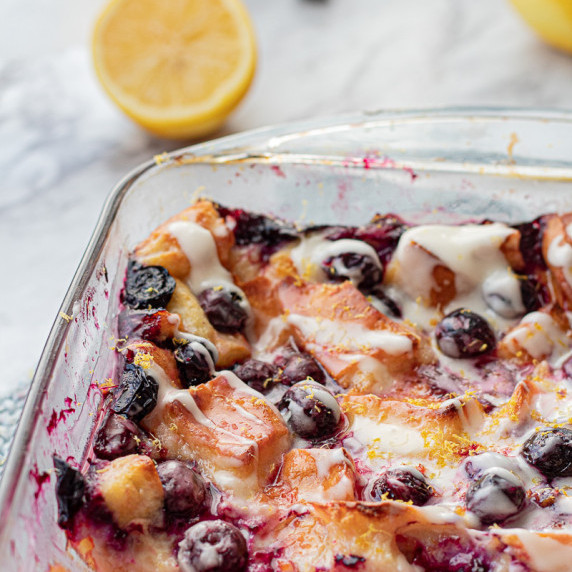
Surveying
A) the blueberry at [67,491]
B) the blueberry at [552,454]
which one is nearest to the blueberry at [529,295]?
the blueberry at [552,454]

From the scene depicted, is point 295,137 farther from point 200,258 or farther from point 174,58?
point 174,58

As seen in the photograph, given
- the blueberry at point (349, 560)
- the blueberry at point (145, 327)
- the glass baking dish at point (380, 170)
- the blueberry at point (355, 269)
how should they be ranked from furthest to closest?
the glass baking dish at point (380, 170), the blueberry at point (355, 269), the blueberry at point (145, 327), the blueberry at point (349, 560)

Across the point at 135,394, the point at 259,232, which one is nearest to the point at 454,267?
the point at 259,232

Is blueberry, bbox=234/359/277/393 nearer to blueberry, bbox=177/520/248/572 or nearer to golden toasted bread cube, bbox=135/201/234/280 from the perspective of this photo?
golden toasted bread cube, bbox=135/201/234/280

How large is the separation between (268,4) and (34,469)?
96.9 inches

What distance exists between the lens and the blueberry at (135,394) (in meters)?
1.60

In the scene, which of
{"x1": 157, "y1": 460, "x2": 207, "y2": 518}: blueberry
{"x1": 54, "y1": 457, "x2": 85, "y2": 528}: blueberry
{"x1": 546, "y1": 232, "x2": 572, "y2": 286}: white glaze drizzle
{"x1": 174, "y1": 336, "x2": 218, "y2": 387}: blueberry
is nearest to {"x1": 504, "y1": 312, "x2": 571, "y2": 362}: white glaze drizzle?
{"x1": 546, "y1": 232, "x2": 572, "y2": 286}: white glaze drizzle

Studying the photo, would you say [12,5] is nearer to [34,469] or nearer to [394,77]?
[394,77]

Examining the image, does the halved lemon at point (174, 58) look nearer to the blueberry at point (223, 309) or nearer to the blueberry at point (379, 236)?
the blueberry at point (379, 236)

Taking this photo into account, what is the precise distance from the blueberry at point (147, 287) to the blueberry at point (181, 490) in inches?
16.6

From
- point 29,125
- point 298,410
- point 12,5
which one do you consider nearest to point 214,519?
point 298,410

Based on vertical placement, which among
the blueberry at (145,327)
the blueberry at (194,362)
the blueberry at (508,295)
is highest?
the blueberry at (145,327)

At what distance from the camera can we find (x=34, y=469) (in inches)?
54.7

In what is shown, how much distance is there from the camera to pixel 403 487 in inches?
59.6
